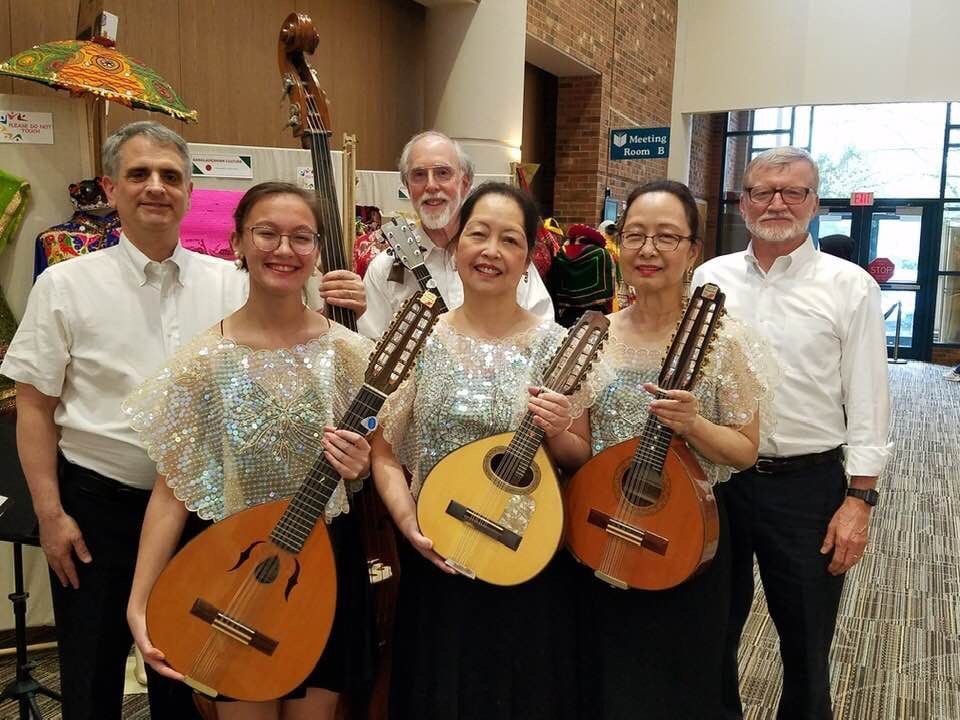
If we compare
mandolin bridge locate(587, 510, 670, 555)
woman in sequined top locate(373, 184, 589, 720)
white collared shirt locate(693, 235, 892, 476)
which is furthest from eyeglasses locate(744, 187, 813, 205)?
mandolin bridge locate(587, 510, 670, 555)

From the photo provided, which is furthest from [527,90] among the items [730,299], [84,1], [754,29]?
[730,299]

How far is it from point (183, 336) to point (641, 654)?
4.49 feet

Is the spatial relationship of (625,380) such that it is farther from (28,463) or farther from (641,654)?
(28,463)

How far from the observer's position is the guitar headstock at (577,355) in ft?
5.30

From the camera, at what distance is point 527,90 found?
8391 mm

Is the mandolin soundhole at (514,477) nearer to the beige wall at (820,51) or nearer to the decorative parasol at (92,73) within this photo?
the decorative parasol at (92,73)

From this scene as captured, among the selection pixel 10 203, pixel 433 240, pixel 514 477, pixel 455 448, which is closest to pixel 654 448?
pixel 514 477

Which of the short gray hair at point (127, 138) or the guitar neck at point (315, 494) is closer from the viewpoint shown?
the guitar neck at point (315, 494)

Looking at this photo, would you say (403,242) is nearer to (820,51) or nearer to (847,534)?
(847,534)

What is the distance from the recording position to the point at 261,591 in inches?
60.1

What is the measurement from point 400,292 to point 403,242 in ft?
0.87

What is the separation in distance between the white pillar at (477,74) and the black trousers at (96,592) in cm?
453

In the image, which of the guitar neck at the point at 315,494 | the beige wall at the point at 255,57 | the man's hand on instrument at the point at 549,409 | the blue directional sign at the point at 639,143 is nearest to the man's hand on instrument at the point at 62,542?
the guitar neck at the point at 315,494

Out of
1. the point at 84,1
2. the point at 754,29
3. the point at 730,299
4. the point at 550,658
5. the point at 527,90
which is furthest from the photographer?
the point at 754,29
